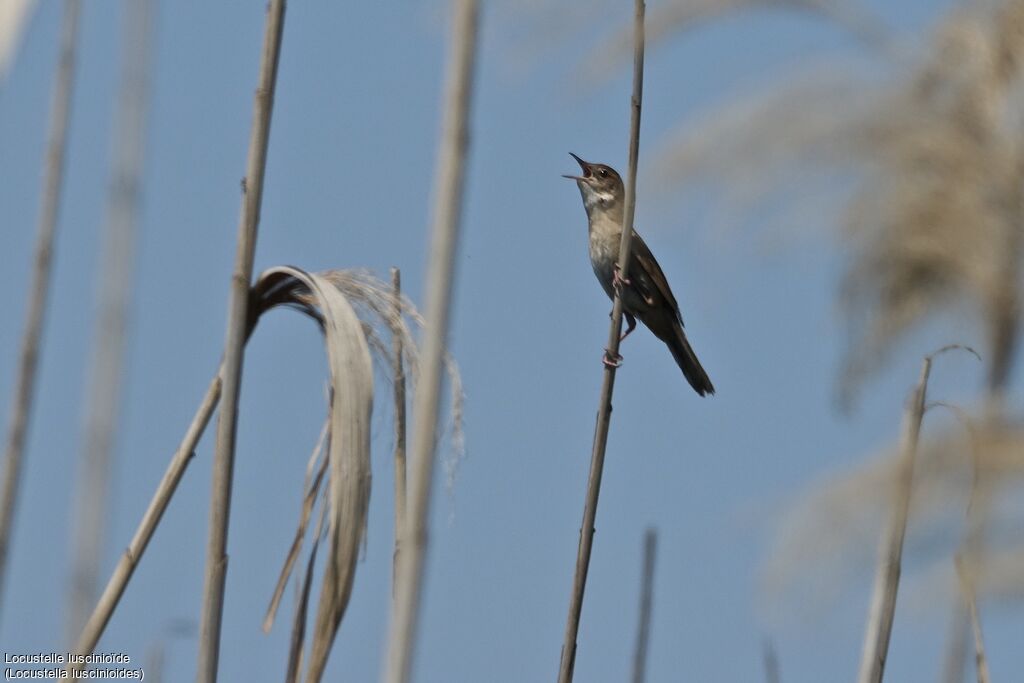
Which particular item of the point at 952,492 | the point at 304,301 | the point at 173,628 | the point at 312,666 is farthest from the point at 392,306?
the point at 952,492

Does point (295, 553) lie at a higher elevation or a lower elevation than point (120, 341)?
lower

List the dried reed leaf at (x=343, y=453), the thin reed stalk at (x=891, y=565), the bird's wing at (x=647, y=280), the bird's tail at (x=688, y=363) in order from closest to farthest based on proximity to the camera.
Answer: the dried reed leaf at (x=343, y=453), the thin reed stalk at (x=891, y=565), the bird's tail at (x=688, y=363), the bird's wing at (x=647, y=280)

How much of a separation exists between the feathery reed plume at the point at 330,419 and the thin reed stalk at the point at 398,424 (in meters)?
0.01

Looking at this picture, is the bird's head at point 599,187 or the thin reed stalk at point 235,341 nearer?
the thin reed stalk at point 235,341

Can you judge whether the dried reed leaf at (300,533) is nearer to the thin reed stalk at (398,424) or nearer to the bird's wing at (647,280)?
the thin reed stalk at (398,424)

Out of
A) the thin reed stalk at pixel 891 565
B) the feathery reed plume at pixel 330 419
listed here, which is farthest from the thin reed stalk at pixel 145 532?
the thin reed stalk at pixel 891 565

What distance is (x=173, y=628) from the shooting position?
3271 millimetres

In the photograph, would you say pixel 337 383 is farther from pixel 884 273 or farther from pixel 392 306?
pixel 884 273

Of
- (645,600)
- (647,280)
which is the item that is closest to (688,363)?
(647,280)

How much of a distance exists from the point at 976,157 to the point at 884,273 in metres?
0.55

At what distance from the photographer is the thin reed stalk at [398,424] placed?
9.01ft

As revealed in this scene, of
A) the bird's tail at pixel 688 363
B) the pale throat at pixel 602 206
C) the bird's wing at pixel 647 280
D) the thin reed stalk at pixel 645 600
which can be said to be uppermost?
the pale throat at pixel 602 206

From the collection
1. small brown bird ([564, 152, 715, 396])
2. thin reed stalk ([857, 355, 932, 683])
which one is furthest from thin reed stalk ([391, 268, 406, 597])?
small brown bird ([564, 152, 715, 396])

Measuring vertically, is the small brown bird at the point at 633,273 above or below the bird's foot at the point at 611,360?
above
